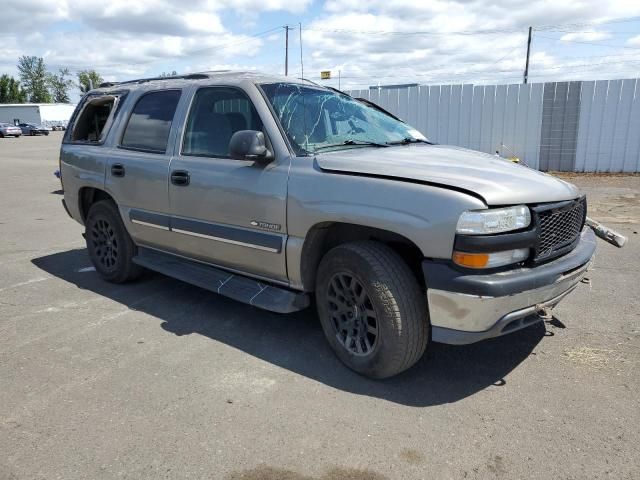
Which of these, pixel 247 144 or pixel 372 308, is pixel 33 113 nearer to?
pixel 247 144

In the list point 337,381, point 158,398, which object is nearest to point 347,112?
point 337,381

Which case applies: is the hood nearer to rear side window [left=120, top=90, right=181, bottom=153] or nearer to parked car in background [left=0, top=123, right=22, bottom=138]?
rear side window [left=120, top=90, right=181, bottom=153]

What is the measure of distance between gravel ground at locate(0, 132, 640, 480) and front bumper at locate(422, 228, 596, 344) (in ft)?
1.57

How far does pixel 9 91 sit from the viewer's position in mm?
97500

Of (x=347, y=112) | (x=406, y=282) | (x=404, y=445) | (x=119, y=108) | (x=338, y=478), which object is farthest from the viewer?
(x=119, y=108)

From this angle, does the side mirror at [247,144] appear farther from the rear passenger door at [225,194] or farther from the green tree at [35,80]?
the green tree at [35,80]

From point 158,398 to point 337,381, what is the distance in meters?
1.11

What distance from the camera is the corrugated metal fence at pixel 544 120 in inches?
538

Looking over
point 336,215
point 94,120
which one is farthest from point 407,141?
point 94,120

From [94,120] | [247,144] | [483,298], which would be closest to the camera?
[483,298]

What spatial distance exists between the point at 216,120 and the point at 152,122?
2.90 ft

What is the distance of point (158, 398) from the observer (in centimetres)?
326

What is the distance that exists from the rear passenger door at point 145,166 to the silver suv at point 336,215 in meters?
0.02

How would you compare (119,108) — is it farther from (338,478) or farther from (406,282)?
(338,478)
